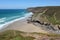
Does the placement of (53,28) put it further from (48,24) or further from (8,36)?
(8,36)

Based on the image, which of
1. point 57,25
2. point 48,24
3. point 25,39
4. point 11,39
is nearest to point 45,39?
point 25,39

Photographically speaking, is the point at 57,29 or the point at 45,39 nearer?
the point at 45,39

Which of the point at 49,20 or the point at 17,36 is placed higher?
the point at 17,36

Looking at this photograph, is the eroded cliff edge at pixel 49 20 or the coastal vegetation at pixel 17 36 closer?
the coastal vegetation at pixel 17 36

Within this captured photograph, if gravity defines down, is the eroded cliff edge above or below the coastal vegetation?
below

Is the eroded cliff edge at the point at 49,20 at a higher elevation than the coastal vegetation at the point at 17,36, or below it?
below

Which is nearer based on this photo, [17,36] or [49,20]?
[17,36]

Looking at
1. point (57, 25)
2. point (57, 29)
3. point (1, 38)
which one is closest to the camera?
point (1, 38)

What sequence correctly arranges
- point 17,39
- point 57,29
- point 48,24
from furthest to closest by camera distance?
point 48,24
point 57,29
point 17,39

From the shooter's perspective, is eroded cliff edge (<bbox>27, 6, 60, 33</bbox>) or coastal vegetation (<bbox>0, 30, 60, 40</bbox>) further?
eroded cliff edge (<bbox>27, 6, 60, 33</bbox>)

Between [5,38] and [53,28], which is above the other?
[5,38]
